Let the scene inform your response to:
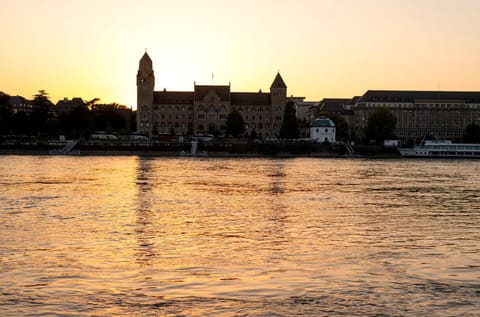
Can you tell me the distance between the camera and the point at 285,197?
43.3 m

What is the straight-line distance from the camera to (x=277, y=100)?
643ft

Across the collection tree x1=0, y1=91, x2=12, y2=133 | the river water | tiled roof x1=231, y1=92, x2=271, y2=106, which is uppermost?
tiled roof x1=231, y1=92, x2=271, y2=106

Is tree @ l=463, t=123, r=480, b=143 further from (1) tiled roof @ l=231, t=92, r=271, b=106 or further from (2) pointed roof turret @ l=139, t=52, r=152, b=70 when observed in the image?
(2) pointed roof turret @ l=139, t=52, r=152, b=70

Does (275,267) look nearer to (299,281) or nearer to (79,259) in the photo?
(299,281)

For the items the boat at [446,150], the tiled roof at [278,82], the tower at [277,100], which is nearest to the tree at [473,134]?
the boat at [446,150]

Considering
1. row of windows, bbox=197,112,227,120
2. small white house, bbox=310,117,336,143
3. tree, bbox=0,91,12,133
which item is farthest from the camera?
row of windows, bbox=197,112,227,120

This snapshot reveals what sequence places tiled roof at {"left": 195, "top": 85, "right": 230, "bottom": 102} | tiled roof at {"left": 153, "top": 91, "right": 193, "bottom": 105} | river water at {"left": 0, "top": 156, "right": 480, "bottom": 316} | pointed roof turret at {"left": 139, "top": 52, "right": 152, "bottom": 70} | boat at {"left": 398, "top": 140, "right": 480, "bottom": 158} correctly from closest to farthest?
river water at {"left": 0, "top": 156, "right": 480, "bottom": 316}, boat at {"left": 398, "top": 140, "right": 480, "bottom": 158}, pointed roof turret at {"left": 139, "top": 52, "right": 152, "bottom": 70}, tiled roof at {"left": 195, "top": 85, "right": 230, "bottom": 102}, tiled roof at {"left": 153, "top": 91, "right": 193, "bottom": 105}

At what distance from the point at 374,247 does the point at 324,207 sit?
44.4ft

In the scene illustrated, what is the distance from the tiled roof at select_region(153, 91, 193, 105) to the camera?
19725cm

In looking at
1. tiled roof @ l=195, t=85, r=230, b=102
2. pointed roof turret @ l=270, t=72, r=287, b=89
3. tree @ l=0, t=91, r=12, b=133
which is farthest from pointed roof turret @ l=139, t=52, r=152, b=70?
tree @ l=0, t=91, r=12, b=133

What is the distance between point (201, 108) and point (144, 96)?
1644cm

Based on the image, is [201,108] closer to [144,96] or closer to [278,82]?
[144,96]

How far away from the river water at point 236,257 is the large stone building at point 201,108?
153m

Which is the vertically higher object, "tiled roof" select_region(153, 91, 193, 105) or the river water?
"tiled roof" select_region(153, 91, 193, 105)
